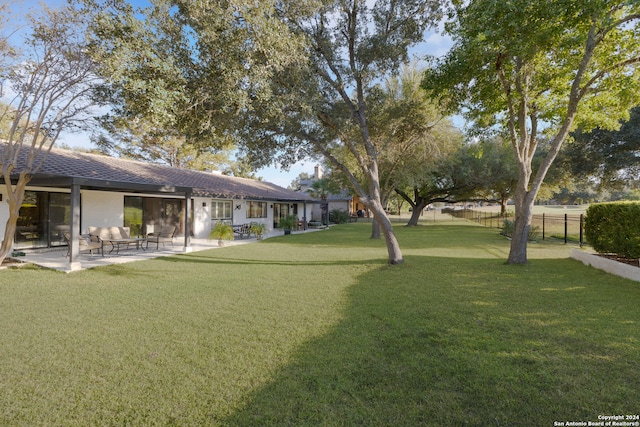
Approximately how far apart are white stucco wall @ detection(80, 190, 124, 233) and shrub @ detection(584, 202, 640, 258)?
57.1 ft

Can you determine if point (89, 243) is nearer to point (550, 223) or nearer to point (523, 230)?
point (523, 230)

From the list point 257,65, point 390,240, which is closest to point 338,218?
point 390,240

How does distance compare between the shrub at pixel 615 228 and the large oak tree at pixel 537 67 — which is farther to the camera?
the shrub at pixel 615 228

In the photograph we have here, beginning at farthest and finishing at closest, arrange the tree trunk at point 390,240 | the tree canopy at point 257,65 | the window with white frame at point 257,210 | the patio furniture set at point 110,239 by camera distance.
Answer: the window with white frame at point 257,210
the patio furniture set at point 110,239
the tree trunk at point 390,240
the tree canopy at point 257,65

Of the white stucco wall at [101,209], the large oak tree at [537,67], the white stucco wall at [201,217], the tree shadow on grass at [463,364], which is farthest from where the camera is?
the white stucco wall at [201,217]

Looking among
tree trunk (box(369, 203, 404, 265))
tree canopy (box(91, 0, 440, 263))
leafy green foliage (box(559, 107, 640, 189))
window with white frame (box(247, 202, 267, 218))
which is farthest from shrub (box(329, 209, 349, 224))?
tree trunk (box(369, 203, 404, 265))

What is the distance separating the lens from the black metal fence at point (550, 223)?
14.6 m

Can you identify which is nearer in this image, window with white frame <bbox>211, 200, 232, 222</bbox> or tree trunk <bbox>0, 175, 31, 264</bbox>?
tree trunk <bbox>0, 175, 31, 264</bbox>

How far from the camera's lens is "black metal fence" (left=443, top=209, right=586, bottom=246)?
47.9 feet

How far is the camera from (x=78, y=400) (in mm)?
2840

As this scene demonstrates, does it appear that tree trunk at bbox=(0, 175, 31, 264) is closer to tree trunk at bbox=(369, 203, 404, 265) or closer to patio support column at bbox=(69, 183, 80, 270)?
patio support column at bbox=(69, 183, 80, 270)

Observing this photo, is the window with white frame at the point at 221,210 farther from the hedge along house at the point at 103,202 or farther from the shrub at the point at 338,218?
the shrub at the point at 338,218

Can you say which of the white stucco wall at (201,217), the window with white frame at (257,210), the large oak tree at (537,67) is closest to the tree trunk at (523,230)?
the large oak tree at (537,67)

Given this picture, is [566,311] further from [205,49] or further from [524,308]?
[205,49]
